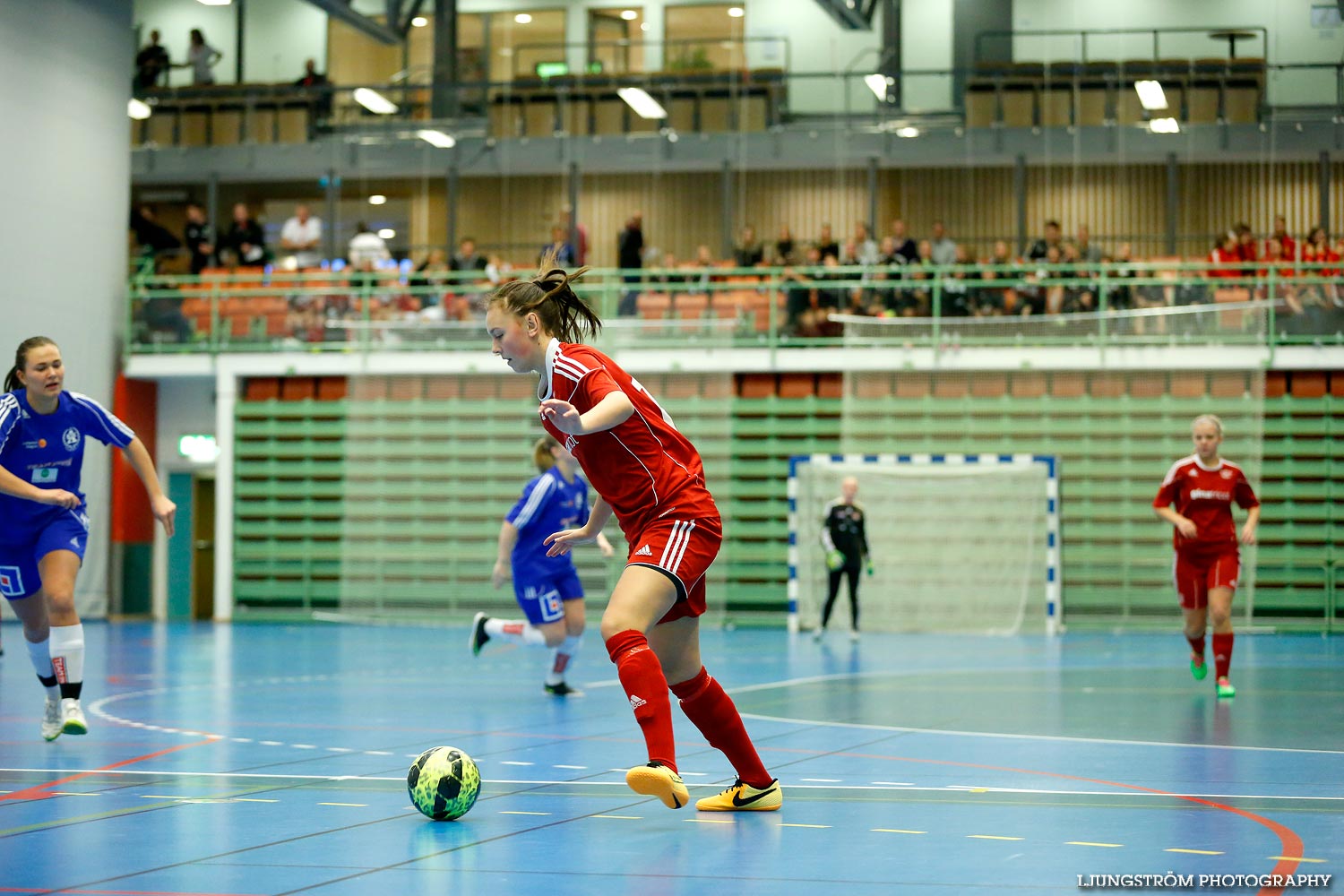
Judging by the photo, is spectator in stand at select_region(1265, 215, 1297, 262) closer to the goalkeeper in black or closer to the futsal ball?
the goalkeeper in black

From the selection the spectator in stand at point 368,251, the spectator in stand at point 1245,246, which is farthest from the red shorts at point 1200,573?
the spectator in stand at point 368,251

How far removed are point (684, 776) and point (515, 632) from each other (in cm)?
548

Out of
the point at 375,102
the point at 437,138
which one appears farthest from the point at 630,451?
the point at 375,102

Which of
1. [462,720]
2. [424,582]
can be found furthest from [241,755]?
[424,582]

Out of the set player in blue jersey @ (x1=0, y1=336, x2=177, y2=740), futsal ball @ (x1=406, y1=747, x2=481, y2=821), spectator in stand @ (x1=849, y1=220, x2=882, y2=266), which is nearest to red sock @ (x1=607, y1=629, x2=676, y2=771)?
futsal ball @ (x1=406, y1=747, x2=481, y2=821)

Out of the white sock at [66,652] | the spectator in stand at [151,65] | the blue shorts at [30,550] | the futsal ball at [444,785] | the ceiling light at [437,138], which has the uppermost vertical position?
the spectator in stand at [151,65]

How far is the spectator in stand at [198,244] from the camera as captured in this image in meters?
25.7

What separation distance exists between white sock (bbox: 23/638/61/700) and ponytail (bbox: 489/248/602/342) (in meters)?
4.37

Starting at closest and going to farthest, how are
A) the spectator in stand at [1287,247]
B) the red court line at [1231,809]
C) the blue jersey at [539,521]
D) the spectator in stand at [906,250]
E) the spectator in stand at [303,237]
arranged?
the red court line at [1231,809] < the blue jersey at [539,521] < the spectator in stand at [1287,247] < the spectator in stand at [906,250] < the spectator in stand at [303,237]

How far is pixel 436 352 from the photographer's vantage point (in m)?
23.0

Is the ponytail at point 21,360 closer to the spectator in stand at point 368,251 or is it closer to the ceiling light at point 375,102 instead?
the spectator in stand at point 368,251

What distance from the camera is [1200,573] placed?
11914 millimetres

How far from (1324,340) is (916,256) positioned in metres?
5.95

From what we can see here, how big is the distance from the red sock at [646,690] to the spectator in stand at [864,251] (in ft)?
60.7
